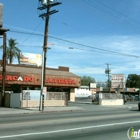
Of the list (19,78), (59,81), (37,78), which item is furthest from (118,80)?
(19,78)

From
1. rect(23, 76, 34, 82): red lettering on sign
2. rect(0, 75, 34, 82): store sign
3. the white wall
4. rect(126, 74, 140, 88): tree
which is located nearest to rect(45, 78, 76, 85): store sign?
rect(23, 76, 34, 82): red lettering on sign

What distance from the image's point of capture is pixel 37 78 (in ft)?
148

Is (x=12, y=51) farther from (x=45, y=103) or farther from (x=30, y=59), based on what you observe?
(x=45, y=103)

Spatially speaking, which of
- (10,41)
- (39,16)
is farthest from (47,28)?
(10,41)

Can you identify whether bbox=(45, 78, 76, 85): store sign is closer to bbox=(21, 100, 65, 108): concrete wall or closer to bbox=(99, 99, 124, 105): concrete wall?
bbox=(99, 99, 124, 105): concrete wall

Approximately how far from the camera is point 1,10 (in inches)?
379

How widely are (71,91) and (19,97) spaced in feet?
72.5

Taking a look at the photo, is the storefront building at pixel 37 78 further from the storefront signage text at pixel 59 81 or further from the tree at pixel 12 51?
the tree at pixel 12 51

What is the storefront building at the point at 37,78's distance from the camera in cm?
4206

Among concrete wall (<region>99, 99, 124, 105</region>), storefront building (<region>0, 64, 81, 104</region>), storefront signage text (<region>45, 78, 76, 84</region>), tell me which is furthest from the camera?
storefront signage text (<region>45, 78, 76, 84</region>)

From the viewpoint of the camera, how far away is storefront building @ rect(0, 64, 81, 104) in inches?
1656

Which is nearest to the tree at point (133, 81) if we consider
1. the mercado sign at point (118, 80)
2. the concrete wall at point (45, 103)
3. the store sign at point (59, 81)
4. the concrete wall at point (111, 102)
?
the mercado sign at point (118, 80)

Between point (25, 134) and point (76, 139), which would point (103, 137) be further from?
point (25, 134)

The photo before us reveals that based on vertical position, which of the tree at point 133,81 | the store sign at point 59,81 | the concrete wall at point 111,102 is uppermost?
the tree at point 133,81
